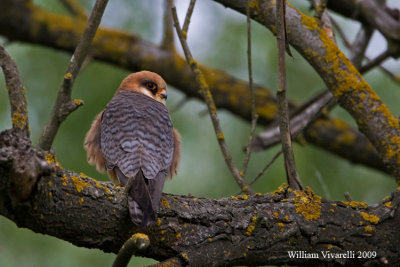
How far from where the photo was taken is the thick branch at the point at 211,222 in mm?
2461

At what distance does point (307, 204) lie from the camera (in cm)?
Answer: 317

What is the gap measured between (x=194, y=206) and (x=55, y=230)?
798 millimetres

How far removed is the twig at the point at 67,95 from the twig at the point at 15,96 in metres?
0.56

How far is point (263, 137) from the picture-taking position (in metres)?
5.00

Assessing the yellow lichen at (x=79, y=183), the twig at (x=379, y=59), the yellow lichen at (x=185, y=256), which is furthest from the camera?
the twig at (x=379, y=59)

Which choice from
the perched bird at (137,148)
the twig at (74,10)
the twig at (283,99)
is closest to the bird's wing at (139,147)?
the perched bird at (137,148)

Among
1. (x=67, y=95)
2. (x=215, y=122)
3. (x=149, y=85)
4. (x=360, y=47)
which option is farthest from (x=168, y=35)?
(x=67, y=95)

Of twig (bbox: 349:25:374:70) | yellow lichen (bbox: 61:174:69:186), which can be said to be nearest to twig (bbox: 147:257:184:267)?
yellow lichen (bbox: 61:174:69:186)

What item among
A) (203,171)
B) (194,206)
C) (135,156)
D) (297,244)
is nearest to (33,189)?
(194,206)

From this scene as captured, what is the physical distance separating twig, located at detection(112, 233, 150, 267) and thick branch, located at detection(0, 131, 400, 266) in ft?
0.94

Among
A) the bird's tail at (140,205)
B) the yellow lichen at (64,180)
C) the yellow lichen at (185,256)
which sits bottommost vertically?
the yellow lichen at (185,256)

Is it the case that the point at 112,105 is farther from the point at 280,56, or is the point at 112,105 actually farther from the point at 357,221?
the point at 357,221

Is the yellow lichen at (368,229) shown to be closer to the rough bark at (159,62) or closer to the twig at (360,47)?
the twig at (360,47)

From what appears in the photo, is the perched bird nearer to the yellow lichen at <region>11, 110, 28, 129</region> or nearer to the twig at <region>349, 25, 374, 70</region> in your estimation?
the yellow lichen at <region>11, 110, 28, 129</region>
